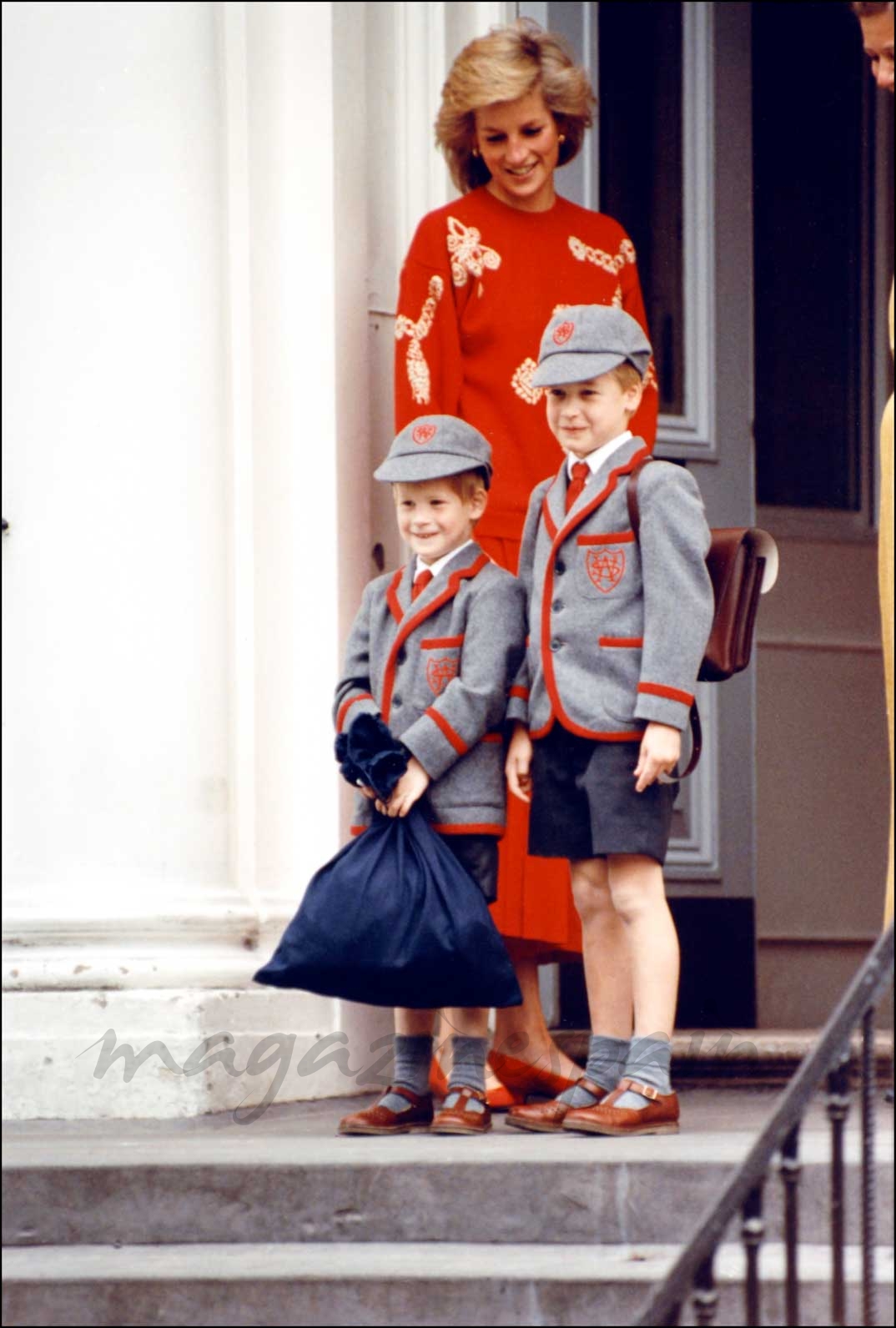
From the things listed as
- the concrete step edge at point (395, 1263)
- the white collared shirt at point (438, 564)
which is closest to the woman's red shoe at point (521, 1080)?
the concrete step edge at point (395, 1263)

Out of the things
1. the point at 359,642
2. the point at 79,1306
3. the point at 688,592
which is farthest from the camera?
the point at 359,642

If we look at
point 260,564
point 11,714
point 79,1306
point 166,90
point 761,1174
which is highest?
point 166,90

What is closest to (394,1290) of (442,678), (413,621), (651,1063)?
(651,1063)

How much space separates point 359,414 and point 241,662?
26.0 inches

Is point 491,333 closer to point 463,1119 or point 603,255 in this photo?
point 603,255

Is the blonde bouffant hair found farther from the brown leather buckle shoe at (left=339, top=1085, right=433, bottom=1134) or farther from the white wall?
the brown leather buckle shoe at (left=339, top=1085, right=433, bottom=1134)

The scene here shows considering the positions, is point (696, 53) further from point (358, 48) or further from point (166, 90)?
point (166, 90)

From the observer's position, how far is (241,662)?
16.7ft

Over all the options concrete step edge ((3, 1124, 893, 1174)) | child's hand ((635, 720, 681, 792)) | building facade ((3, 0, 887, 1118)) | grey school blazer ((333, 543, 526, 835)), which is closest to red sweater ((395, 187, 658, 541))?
building facade ((3, 0, 887, 1118))

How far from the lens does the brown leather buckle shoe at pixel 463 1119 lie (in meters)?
4.19

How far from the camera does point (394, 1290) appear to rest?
3469 millimetres

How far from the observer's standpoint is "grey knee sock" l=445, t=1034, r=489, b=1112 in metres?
4.32

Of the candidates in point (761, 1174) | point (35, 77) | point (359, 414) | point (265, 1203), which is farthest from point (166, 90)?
point (761, 1174)

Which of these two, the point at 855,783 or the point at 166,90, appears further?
the point at 855,783
